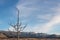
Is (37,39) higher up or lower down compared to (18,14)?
lower down

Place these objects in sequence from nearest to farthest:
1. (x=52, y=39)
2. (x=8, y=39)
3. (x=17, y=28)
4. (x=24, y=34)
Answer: (x=17, y=28)
(x=8, y=39)
(x=52, y=39)
(x=24, y=34)

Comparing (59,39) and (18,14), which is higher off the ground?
(18,14)

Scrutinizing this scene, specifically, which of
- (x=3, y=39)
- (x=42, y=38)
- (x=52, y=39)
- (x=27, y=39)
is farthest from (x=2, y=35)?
(x=52, y=39)

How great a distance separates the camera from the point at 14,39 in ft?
71.7

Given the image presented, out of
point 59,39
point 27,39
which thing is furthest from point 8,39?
point 59,39

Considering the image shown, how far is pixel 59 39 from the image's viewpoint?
23.0 metres

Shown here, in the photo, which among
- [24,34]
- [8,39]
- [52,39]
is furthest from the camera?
[24,34]

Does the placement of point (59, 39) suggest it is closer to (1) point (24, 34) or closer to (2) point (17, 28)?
(1) point (24, 34)

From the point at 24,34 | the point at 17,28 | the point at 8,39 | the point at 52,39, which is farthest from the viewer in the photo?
the point at 24,34

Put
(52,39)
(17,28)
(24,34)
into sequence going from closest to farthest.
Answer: (17,28), (52,39), (24,34)

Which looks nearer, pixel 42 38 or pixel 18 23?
pixel 18 23

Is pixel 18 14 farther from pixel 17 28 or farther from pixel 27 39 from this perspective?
pixel 27 39

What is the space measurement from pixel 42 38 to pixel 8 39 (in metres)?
5.01

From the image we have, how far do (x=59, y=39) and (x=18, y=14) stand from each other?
8.77 m
